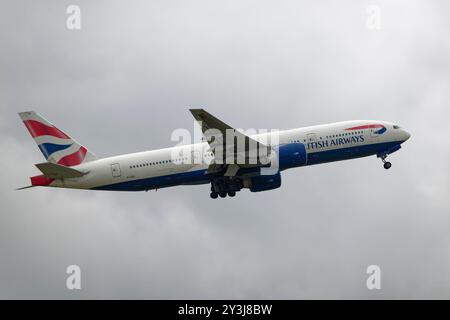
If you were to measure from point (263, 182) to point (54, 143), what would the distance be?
779 inches

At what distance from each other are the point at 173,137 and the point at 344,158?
1631 centimetres

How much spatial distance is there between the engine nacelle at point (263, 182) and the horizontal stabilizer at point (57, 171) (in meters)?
15.5

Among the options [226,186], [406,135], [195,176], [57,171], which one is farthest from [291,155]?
[57,171]

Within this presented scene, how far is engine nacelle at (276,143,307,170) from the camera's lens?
232ft

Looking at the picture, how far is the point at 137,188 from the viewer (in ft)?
235

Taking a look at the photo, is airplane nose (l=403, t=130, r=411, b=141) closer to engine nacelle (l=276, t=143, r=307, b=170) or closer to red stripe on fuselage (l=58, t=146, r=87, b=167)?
engine nacelle (l=276, t=143, r=307, b=170)

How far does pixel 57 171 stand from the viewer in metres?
69.2

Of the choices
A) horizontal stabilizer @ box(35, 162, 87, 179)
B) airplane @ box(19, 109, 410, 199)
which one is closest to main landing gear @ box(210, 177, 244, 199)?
airplane @ box(19, 109, 410, 199)

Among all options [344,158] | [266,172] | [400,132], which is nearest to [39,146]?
[266,172]

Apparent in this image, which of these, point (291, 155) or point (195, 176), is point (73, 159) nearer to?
point (195, 176)

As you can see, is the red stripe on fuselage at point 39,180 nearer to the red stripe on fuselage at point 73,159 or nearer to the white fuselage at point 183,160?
the white fuselage at point 183,160

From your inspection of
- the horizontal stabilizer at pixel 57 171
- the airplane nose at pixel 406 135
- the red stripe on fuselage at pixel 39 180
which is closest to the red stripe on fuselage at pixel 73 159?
the horizontal stabilizer at pixel 57 171

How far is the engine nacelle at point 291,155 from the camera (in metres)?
70.8

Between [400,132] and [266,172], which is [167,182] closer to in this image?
[266,172]
